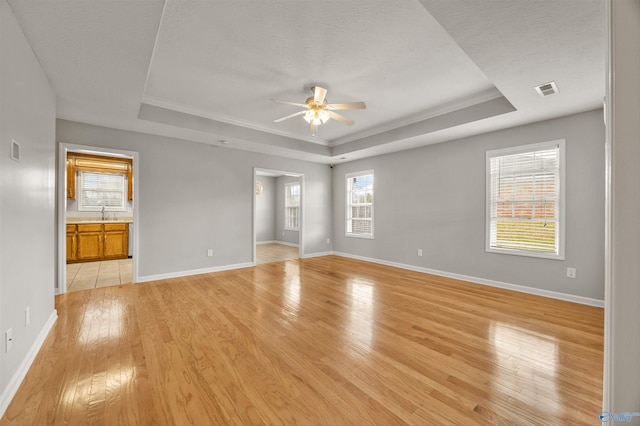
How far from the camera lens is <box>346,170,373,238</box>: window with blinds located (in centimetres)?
632

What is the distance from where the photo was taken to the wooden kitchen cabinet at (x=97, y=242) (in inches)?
236

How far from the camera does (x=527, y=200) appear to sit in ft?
12.9

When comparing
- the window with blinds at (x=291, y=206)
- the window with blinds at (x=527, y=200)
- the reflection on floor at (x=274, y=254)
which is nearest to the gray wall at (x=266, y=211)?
the window with blinds at (x=291, y=206)

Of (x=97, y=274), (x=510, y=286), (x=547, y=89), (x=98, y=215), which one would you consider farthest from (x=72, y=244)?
(x=547, y=89)

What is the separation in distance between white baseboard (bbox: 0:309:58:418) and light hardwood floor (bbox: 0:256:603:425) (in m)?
0.05

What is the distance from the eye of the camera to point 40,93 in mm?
2400

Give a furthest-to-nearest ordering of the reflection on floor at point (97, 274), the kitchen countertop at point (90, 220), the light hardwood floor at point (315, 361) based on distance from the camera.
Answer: the kitchen countertop at point (90, 220) < the reflection on floor at point (97, 274) < the light hardwood floor at point (315, 361)

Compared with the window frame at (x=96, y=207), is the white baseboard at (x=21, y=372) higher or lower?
lower

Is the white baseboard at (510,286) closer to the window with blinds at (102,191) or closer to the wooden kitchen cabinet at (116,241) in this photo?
the wooden kitchen cabinet at (116,241)

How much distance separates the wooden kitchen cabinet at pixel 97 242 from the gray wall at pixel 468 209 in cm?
554

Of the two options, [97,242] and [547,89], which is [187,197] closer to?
[97,242]

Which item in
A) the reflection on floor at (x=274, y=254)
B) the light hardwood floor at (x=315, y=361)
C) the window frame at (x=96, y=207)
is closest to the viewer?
the light hardwood floor at (x=315, y=361)

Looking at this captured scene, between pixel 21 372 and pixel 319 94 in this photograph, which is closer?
pixel 21 372

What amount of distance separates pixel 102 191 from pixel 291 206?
203 inches
